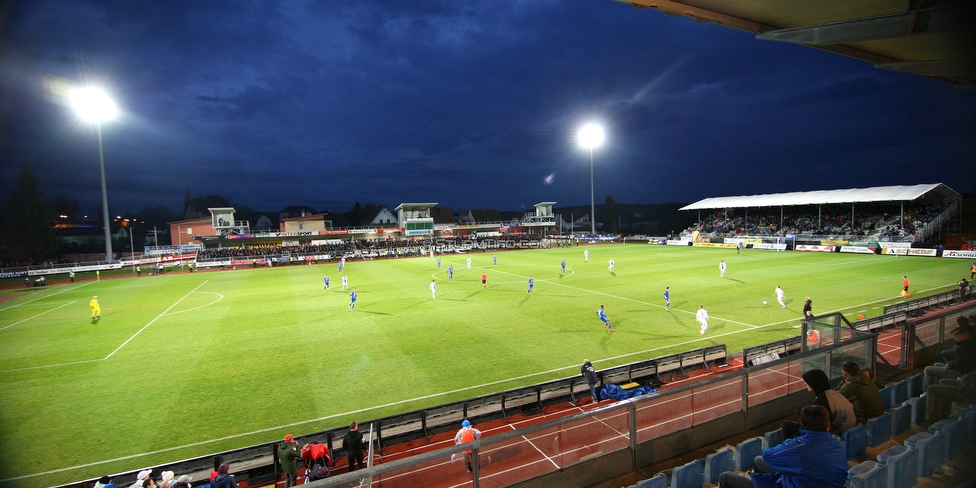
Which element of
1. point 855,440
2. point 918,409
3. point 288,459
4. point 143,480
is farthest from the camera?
point 288,459

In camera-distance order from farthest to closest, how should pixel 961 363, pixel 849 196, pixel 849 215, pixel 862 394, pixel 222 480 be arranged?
1. pixel 849 215
2. pixel 849 196
3. pixel 222 480
4. pixel 961 363
5. pixel 862 394

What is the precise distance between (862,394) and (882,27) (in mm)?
4870

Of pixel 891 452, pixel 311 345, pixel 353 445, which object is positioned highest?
pixel 891 452

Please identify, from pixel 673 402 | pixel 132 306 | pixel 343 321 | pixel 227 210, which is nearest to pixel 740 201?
pixel 343 321

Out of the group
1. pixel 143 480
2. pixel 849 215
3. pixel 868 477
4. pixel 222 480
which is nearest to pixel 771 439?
pixel 868 477

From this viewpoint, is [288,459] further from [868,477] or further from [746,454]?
[868,477]

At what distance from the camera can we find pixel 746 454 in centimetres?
519

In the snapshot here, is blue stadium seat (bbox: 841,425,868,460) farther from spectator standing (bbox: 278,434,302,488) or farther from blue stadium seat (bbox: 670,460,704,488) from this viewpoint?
spectator standing (bbox: 278,434,302,488)

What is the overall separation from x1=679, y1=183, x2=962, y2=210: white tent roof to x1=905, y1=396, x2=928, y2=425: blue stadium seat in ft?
169

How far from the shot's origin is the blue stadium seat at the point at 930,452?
4.42 metres

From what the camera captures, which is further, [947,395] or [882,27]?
[947,395]

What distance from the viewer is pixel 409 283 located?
1258 inches

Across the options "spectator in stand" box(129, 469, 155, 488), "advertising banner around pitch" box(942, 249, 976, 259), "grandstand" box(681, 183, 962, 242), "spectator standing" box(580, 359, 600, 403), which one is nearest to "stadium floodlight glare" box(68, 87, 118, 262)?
"spectator in stand" box(129, 469, 155, 488)

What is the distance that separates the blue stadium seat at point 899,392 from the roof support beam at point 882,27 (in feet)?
17.0
